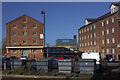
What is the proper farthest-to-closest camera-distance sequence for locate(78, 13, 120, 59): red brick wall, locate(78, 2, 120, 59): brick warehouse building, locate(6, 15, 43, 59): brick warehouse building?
locate(6, 15, 43, 59): brick warehouse building → locate(78, 2, 120, 59): brick warehouse building → locate(78, 13, 120, 59): red brick wall

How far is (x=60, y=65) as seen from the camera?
607 inches

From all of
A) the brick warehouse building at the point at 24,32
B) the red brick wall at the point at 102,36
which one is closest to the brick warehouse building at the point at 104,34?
the red brick wall at the point at 102,36

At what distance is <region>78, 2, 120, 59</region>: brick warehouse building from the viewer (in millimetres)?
48281

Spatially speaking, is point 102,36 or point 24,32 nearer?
point 24,32

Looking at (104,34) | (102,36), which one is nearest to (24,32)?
(102,36)

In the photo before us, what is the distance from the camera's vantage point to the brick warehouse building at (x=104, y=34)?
4828cm

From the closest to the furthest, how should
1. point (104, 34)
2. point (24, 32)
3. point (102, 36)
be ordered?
point (104, 34) → point (24, 32) → point (102, 36)

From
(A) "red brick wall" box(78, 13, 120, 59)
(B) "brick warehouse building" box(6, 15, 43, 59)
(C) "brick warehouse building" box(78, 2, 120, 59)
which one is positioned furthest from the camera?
(B) "brick warehouse building" box(6, 15, 43, 59)

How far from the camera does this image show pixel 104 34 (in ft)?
178

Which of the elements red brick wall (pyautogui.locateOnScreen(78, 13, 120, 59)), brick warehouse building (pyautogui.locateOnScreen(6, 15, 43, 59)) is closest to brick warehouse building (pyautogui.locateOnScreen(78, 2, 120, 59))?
red brick wall (pyautogui.locateOnScreen(78, 13, 120, 59))

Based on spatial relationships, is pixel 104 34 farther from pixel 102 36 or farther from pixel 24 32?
pixel 24 32

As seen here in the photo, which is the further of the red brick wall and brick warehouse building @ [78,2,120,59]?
brick warehouse building @ [78,2,120,59]

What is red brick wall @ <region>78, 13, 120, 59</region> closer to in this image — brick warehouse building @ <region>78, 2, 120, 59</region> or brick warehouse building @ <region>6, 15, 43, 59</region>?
brick warehouse building @ <region>78, 2, 120, 59</region>

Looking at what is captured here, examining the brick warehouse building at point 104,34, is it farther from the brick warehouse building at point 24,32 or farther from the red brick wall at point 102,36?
the brick warehouse building at point 24,32
